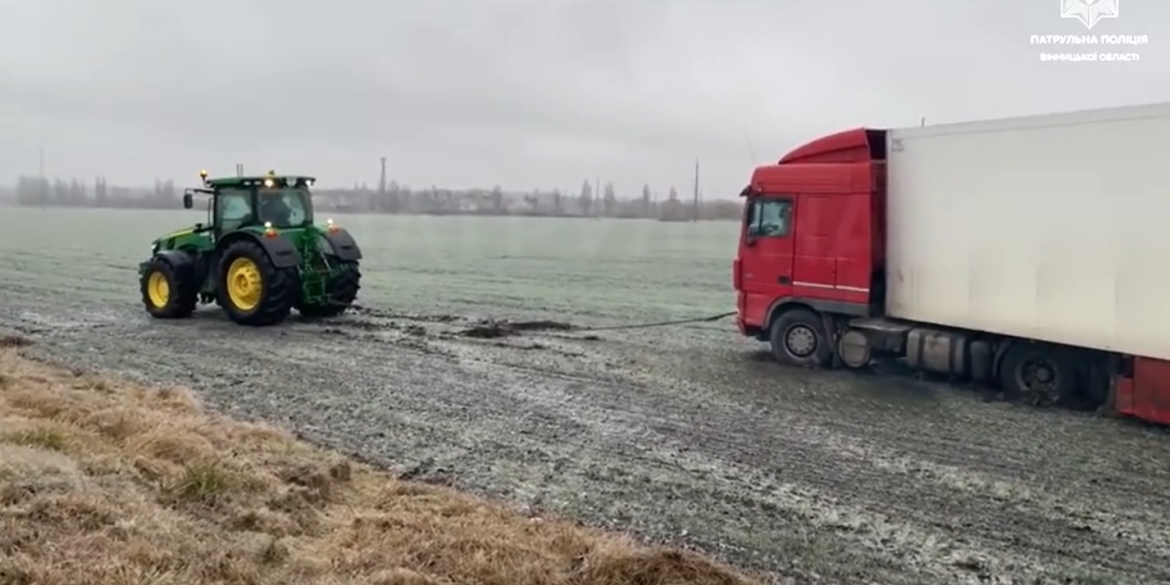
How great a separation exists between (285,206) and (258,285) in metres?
1.54

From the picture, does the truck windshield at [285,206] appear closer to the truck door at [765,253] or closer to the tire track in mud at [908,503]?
the truck door at [765,253]

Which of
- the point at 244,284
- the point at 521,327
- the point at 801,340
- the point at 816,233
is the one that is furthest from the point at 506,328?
the point at 816,233

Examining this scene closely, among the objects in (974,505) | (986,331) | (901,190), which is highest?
(901,190)

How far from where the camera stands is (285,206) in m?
14.9

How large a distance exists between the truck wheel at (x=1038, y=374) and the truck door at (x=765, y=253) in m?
2.80

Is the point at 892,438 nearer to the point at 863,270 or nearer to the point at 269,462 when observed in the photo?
the point at 863,270

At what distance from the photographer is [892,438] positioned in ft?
26.2

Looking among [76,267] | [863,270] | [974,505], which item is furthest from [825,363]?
[76,267]

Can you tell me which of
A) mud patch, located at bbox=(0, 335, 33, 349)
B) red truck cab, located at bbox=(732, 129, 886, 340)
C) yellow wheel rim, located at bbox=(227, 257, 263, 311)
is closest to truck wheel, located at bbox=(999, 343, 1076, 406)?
red truck cab, located at bbox=(732, 129, 886, 340)

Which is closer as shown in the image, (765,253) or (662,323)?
(765,253)

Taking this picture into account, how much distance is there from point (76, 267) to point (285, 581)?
88.8 feet

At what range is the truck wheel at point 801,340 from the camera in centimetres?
1144

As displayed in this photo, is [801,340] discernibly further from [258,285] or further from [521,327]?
[258,285]

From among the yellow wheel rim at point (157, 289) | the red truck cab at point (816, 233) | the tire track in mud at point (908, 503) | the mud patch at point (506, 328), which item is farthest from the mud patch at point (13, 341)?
the red truck cab at point (816, 233)
